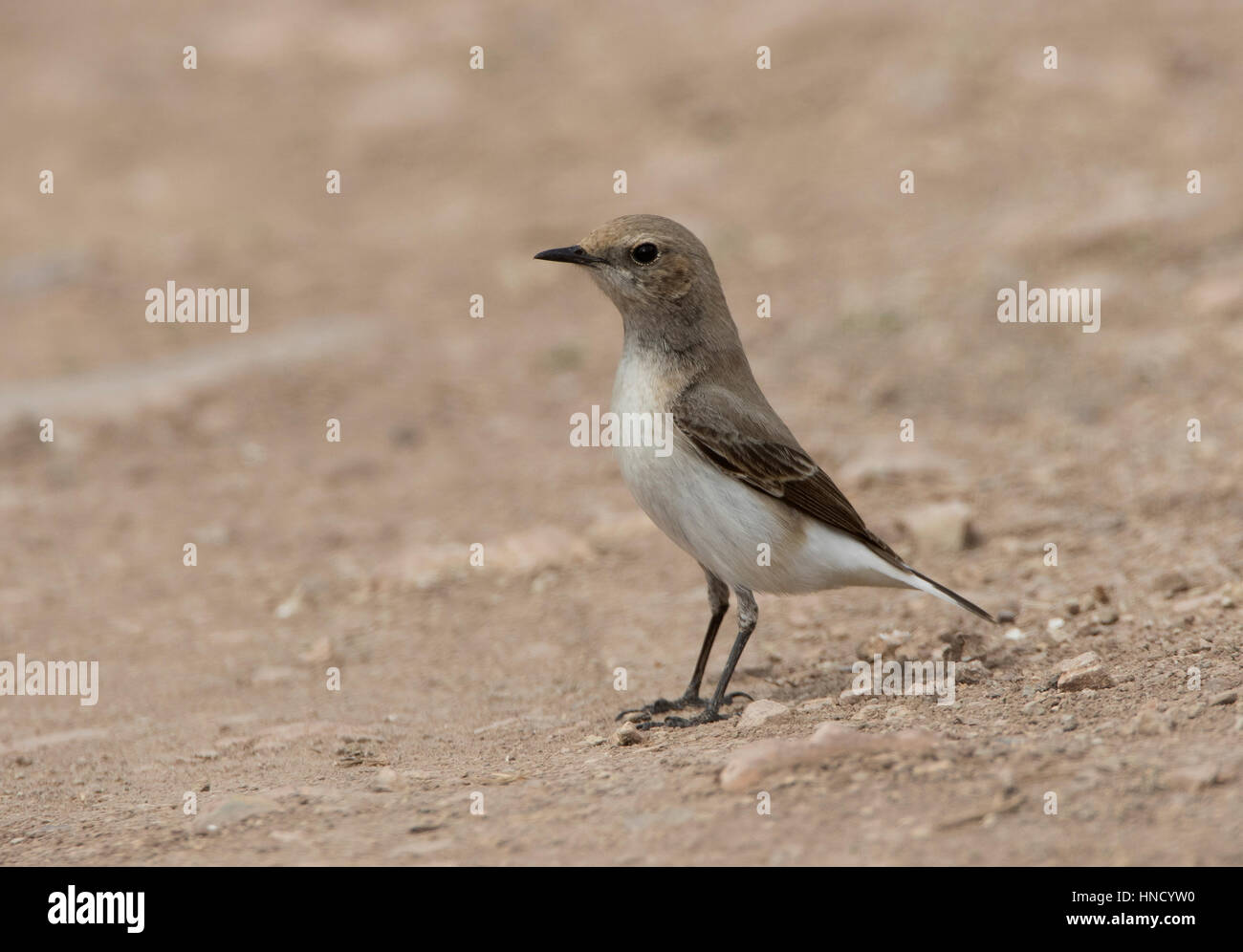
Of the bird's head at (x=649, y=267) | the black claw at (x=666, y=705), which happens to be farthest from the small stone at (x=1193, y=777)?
the bird's head at (x=649, y=267)

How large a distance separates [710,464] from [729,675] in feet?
3.02

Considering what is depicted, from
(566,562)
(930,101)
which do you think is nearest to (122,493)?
(566,562)

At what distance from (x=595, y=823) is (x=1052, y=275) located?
27.9ft

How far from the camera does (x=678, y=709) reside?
6527mm

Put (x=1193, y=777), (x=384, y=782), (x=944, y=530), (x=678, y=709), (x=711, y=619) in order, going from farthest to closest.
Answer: (x=944, y=530), (x=711, y=619), (x=678, y=709), (x=384, y=782), (x=1193, y=777)

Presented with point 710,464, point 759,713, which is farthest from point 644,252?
point 759,713

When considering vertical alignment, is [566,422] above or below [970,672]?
above

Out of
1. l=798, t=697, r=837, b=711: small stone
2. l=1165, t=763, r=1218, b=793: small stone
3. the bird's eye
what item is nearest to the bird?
the bird's eye

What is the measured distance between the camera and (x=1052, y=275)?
39.3 feet

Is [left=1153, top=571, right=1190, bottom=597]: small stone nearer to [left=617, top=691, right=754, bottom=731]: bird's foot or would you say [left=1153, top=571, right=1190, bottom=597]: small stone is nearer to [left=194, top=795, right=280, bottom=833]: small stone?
[left=617, top=691, right=754, bottom=731]: bird's foot

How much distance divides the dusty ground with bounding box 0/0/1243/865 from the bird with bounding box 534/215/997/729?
56 cm

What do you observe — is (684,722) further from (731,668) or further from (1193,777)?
(1193,777)

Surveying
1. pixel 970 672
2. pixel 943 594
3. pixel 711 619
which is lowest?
pixel 970 672

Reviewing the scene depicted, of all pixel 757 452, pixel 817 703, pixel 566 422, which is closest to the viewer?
pixel 817 703
